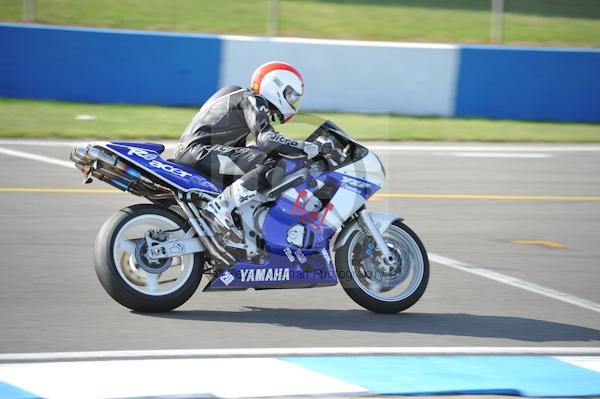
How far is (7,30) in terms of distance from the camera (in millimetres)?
16266

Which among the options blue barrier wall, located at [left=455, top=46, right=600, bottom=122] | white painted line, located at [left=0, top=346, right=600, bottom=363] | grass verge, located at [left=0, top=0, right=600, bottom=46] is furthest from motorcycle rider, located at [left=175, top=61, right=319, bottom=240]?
grass verge, located at [left=0, top=0, right=600, bottom=46]

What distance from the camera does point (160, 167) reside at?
700 cm

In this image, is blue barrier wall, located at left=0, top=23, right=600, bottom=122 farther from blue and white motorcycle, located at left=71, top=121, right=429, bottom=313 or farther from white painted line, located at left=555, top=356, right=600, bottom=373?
white painted line, located at left=555, top=356, right=600, bottom=373

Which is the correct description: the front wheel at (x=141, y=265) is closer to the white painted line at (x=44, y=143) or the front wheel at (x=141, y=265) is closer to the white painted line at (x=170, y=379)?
the white painted line at (x=170, y=379)

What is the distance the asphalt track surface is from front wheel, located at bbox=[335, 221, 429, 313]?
0.41ft

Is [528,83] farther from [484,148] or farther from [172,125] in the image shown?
[172,125]

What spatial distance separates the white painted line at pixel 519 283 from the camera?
26.2ft

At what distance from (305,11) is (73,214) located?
1059 centimetres

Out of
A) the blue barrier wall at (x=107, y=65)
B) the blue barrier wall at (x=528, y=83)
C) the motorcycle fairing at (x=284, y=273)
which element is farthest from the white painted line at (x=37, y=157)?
the blue barrier wall at (x=528, y=83)

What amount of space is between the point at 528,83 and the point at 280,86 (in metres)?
10.9

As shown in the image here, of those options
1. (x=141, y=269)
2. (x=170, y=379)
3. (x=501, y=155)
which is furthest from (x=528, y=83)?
(x=170, y=379)

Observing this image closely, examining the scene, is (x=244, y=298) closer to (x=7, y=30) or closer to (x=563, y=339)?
(x=563, y=339)

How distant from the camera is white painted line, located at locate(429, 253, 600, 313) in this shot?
26.2 feet

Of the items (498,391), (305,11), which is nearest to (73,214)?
(498,391)
